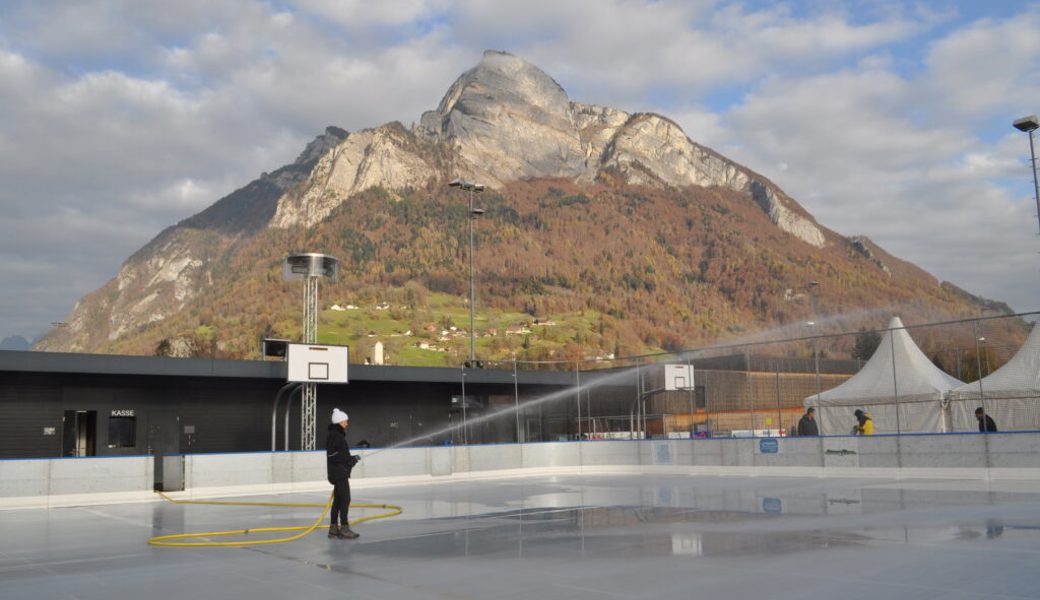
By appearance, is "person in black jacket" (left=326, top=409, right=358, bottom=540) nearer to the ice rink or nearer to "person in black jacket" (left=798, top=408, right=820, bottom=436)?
the ice rink

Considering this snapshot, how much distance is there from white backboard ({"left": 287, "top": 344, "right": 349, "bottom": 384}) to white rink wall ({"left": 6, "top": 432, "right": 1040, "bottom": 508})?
4.40m

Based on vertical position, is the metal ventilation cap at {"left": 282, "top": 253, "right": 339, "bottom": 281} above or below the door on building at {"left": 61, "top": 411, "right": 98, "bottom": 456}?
above

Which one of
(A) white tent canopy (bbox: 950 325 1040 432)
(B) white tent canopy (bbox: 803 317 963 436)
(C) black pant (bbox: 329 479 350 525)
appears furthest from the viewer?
(B) white tent canopy (bbox: 803 317 963 436)

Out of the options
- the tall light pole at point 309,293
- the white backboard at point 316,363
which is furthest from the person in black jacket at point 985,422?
the tall light pole at point 309,293

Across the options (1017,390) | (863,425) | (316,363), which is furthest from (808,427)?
(316,363)

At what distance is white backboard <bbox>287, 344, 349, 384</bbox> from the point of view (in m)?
31.3

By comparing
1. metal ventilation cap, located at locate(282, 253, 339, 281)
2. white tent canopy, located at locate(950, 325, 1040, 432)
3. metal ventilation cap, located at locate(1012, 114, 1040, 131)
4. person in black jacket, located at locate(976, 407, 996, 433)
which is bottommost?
person in black jacket, located at locate(976, 407, 996, 433)

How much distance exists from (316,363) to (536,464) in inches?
377

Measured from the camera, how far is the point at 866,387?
103 ft

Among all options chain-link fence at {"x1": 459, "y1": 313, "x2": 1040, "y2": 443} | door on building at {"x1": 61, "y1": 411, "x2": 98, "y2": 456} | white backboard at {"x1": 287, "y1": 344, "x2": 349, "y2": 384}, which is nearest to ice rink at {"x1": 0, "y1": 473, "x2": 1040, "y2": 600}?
chain-link fence at {"x1": 459, "y1": 313, "x2": 1040, "y2": 443}

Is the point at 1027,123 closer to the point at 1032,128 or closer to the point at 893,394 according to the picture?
the point at 1032,128

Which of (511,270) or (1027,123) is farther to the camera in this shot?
(511,270)

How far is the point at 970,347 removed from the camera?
27484 mm

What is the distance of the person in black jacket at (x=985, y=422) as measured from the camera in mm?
23281
